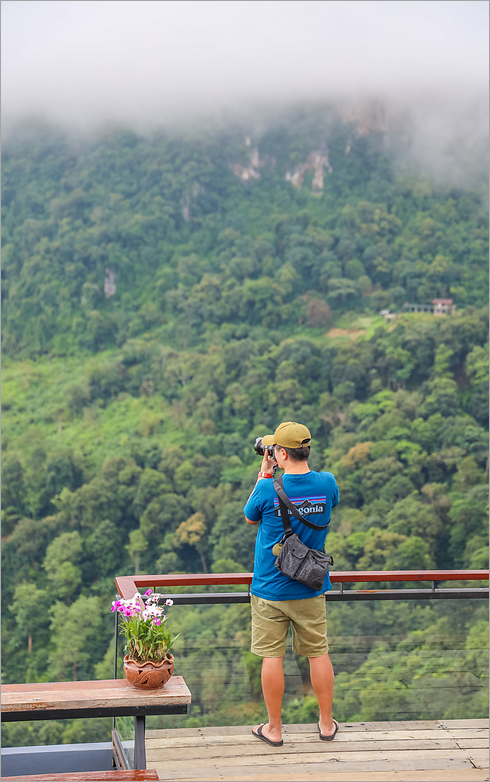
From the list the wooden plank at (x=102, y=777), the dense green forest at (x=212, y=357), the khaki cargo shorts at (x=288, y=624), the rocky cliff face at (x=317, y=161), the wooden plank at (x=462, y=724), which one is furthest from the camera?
the rocky cliff face at (x=317, y=161)

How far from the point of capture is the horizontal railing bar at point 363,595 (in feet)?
7.55

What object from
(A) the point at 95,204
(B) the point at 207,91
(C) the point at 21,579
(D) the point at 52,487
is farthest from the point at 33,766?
(B) the point at 207,91

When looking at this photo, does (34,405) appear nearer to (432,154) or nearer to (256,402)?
(256,402)

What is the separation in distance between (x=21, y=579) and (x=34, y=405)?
514 inches

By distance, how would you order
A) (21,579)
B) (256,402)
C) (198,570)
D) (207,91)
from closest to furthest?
(21,579)
(198,570)
(256,402)
(207,91)

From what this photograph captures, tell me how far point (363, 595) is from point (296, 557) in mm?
625

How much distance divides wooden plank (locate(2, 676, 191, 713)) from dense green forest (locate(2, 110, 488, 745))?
747 inches

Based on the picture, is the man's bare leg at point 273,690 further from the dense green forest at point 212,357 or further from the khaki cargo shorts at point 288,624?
the dense green forest at point 212,357

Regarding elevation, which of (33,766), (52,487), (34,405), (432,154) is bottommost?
(52,487)

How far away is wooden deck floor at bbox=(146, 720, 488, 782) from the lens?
1864 millimetres

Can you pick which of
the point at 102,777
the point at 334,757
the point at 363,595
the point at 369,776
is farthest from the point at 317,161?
the point at 102,777

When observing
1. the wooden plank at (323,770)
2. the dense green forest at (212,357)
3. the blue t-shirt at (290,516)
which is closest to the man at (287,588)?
the blue t-shirt at (290,516)

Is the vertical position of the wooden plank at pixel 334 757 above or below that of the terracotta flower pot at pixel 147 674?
below

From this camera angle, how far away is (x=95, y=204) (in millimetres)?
49969
